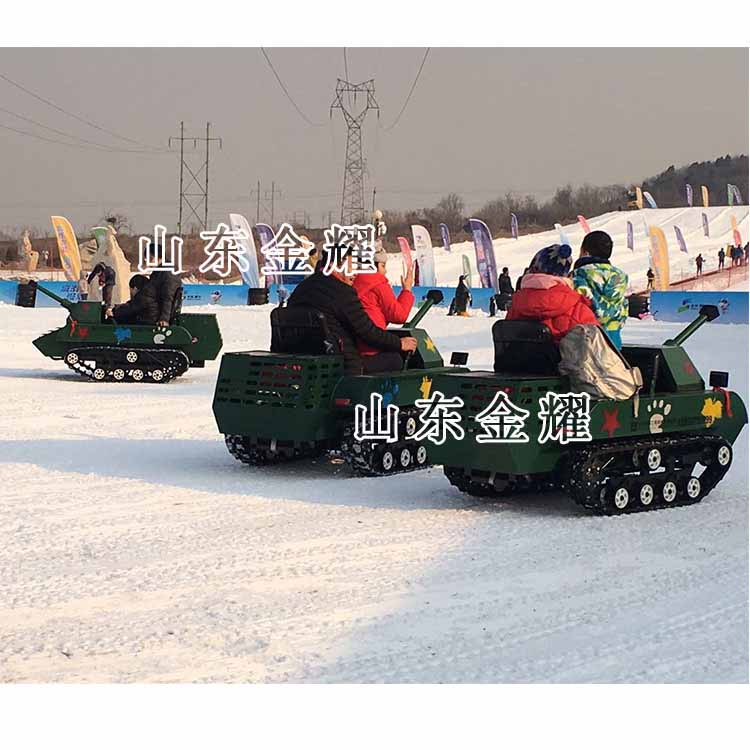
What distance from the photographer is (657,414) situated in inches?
346

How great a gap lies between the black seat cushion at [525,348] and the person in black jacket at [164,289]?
8.43m

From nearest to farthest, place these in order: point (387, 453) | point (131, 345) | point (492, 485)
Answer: point (492, 485) < point (387, 453) < point (131, 345)

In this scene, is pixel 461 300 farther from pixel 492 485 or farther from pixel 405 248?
pixel 492 485

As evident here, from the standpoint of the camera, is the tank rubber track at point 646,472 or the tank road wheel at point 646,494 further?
the tank road wheel at point 646,494

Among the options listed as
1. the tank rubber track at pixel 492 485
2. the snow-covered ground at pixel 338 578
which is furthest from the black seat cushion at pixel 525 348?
the snow-covered ground at pixel 338 578

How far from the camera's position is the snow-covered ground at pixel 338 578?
5605mm

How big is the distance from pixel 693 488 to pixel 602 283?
1352mm

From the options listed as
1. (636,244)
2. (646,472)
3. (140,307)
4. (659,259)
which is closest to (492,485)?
(646,472)

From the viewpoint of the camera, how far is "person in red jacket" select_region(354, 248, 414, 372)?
10.1 metres

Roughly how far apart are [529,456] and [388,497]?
1.20 metres

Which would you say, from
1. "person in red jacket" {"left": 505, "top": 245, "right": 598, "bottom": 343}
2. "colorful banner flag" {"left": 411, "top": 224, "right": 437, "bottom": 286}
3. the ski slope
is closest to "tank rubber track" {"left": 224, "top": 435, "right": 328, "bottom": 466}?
"person in red jacket" {"left": 505, "top": 245, "right": 598, "bottom": 343}

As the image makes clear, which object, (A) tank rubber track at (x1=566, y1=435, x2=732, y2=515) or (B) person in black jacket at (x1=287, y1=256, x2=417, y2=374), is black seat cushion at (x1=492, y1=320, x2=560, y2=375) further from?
(B) person in black jacket at (x1=287, y1=256, x2=417, y2=374)

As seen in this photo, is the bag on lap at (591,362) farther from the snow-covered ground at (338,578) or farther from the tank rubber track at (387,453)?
the tank rubber track at (387,453)

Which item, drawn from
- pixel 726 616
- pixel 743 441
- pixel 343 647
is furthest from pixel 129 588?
pixel 743 441
